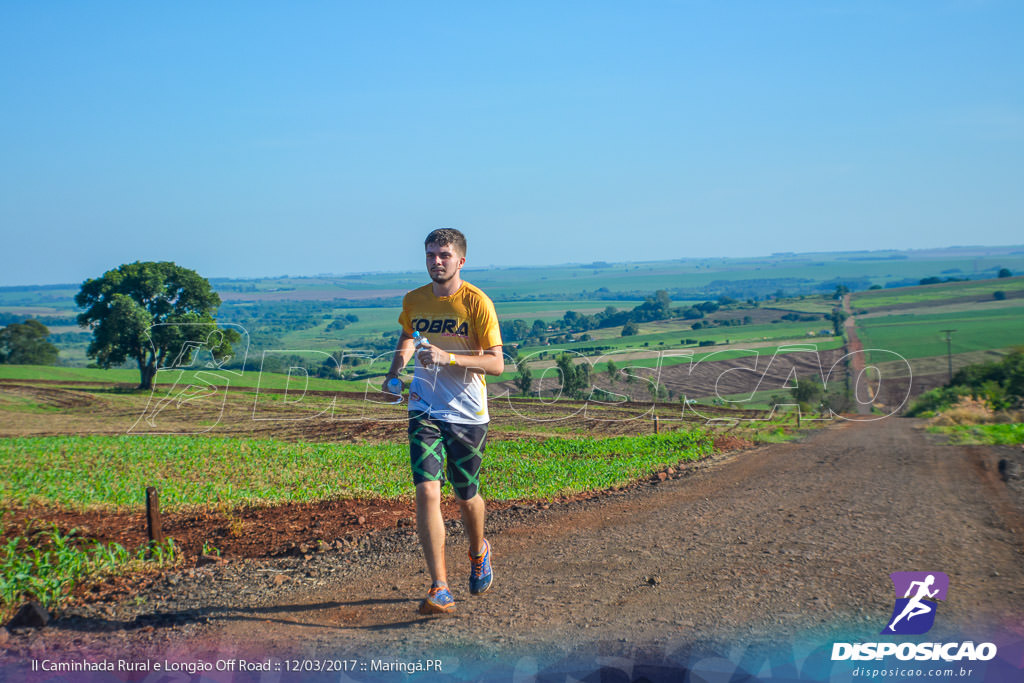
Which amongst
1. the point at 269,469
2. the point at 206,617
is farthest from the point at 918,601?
the point at 269,469

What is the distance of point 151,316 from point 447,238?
36885 millimetres

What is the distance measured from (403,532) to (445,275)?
311 centimetres

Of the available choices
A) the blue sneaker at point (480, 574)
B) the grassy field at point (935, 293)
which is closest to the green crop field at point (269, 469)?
the blue sneaker at point (480, 574)

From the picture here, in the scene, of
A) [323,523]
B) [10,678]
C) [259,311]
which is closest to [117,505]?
[323,523]

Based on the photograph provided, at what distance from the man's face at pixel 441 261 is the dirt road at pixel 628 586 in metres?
2.13

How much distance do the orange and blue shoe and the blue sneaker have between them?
363mm

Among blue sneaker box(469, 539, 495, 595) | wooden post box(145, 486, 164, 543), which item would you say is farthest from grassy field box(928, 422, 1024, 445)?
wooden post box(145, 486, 164, 543)

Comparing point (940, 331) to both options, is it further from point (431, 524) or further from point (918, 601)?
point (431, 524)

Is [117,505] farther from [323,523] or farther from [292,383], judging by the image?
[292,383]

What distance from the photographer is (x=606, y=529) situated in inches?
256

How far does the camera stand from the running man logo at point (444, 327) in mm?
4699

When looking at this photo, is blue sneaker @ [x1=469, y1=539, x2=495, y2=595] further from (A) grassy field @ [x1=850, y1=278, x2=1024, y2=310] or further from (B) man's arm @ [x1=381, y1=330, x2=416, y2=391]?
(A) grassy field @ [x1=850, y1=278, x2=1024, y2=310]


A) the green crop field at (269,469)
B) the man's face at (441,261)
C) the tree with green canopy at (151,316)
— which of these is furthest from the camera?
the tree with green canopy at (151,316)

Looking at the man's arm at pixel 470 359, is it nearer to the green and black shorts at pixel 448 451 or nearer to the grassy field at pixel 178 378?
the green and black shorts at pixel 448 451
